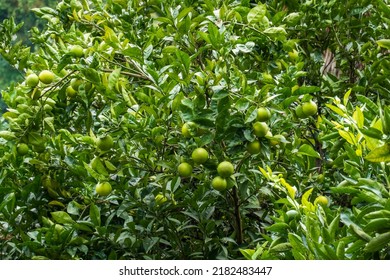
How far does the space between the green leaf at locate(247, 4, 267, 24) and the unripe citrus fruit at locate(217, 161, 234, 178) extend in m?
0.51

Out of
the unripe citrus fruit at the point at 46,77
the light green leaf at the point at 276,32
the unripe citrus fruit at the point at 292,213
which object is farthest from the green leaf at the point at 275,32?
the unripe citrus fruit at the point at 292,213

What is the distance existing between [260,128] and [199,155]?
0.56 feet

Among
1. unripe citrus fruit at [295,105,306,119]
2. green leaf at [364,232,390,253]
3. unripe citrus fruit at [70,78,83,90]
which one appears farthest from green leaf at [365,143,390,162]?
unripe citrus fruit at [70,78,83,90]

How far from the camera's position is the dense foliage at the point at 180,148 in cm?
165

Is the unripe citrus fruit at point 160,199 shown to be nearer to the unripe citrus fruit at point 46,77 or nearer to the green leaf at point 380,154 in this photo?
the unripe citrus fruit at point 46,77

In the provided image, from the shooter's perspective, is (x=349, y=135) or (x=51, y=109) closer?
(x=349, y=135)

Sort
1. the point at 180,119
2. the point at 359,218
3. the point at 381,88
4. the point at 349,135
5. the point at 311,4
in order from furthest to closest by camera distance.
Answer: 1. the point at 311,4
2. the point at 381,88
3. the point at 180,119
4. the point at 349,135
5. the point at 359,218

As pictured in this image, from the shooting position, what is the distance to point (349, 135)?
4.83 feet

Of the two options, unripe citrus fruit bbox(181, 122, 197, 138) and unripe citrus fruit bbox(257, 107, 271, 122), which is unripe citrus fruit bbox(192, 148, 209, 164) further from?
unripe citrus fruit bbox(257, 107, 271, 122)

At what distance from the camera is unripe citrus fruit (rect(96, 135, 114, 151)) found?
1.78m

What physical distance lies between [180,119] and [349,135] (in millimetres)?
511

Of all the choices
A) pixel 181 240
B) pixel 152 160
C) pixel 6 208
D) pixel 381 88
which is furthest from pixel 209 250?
pixel 381 88

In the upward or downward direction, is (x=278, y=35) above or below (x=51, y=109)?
above

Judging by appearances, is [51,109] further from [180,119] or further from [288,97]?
[288,97]
